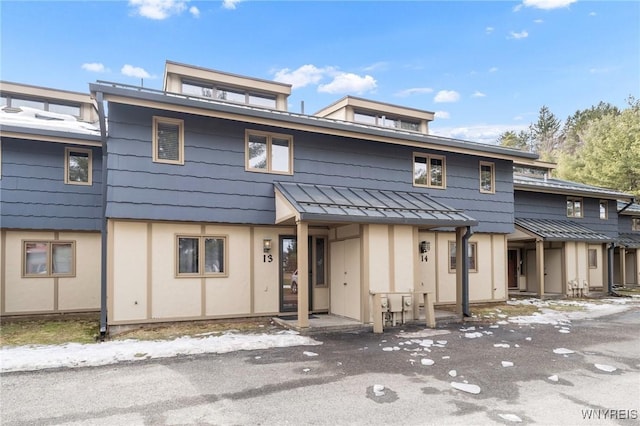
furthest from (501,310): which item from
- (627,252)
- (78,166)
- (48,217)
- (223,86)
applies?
(627,252)

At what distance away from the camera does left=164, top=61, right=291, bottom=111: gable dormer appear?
12336mm

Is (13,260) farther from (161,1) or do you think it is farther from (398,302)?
(161,1)

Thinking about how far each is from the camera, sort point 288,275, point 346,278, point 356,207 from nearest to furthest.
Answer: point 356,207 < point 346,278 < point 288,275

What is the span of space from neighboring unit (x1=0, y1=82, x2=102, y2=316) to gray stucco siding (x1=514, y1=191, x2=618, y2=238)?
1414 centimetres

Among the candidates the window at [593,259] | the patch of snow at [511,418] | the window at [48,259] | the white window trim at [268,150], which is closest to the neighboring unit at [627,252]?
the window at [593,259]

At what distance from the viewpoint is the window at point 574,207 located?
17062 millimetres

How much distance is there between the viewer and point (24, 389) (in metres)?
4.67

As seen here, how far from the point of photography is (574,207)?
1725 cm

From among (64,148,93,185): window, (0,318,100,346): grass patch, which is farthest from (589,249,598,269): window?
(64,148,93,185): window

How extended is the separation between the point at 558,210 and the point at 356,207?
38.8 ft

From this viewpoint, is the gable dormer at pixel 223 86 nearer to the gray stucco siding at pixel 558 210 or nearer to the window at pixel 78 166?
the window at pixel 78 166

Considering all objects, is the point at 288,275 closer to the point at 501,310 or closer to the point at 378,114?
the point at 501,310

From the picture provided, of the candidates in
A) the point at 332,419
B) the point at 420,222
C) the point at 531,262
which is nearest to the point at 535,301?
the point at 531,262

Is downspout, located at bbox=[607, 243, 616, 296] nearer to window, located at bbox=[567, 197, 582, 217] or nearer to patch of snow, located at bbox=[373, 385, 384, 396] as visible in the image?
window, located at bbox=[567, 197, 582, 217]
